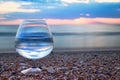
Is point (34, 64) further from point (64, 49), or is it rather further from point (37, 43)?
point (64, 49)

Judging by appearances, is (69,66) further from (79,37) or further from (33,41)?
(79,37)

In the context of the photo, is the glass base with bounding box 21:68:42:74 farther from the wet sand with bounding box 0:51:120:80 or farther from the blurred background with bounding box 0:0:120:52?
the blurred background with bounding box 0:0:120:52

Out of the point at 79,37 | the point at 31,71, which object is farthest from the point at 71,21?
the point at 31,71

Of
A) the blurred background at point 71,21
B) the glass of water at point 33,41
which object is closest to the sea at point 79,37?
the blurred background at point 71,21

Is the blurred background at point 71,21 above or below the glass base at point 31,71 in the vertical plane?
above

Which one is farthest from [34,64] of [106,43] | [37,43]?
[106,43]

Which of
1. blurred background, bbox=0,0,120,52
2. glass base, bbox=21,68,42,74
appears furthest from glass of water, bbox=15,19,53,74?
blurred background, bbox=0,0,120,52

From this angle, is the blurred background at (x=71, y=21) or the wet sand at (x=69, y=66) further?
the blurred background at (x=71, y=21)

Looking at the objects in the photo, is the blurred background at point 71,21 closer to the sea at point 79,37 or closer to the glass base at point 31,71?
the sea at point 79,37
